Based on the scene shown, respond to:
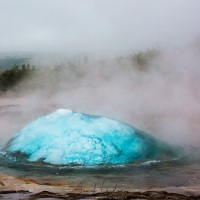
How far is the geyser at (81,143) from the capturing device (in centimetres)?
675

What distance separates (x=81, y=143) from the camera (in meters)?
6.85

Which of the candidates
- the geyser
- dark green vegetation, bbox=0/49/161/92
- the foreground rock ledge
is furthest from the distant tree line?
the foreground rock ledge

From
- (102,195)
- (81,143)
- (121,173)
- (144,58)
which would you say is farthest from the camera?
(144,58)

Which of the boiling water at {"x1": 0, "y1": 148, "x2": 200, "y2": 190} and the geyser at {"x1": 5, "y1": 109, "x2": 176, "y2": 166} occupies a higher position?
the geyser at {"x1": 5, "y1": 109, "x2": 176, "y2": 166}

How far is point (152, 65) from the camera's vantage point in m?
18.2

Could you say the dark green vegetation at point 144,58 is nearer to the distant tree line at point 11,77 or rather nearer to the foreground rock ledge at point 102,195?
the distant tree line at point 11,77

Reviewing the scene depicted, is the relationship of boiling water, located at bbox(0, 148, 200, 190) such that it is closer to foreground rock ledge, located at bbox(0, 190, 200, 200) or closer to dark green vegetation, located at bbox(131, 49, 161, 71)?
foreground rock ledge, located at bbox(0, 190, 200, 200)

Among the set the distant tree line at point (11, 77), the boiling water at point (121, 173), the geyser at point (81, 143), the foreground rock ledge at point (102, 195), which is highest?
the distant tree line at point (11, 77)

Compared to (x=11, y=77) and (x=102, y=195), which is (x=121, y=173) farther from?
(x=11, y=77)

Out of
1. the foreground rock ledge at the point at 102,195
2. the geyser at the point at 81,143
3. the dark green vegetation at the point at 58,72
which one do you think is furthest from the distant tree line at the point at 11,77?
the foreground rock ledge at the point at 102,195

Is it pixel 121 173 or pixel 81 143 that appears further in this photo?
pixel 81 143

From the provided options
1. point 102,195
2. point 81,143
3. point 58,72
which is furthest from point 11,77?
point 102,195

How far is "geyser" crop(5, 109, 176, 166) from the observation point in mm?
6746

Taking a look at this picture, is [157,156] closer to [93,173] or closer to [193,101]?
[93,173]
